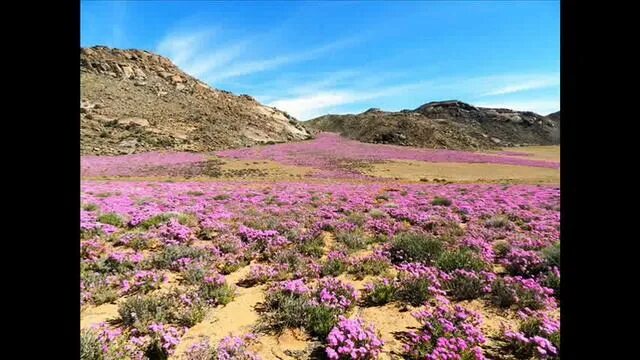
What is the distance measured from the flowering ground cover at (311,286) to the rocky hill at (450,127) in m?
74.0

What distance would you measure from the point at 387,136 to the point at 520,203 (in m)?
69.5

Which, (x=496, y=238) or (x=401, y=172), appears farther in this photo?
(x=401, y=172)

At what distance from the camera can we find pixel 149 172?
29.9 meters

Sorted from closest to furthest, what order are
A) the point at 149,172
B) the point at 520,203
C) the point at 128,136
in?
the point at 520,203, the point at 149,172, the point at 128,136

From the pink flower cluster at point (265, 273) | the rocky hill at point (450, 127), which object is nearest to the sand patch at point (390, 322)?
the pink flower cluster at point (265, 273)

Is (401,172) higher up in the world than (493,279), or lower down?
higher up

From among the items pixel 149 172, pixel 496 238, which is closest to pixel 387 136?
pixel 149 172

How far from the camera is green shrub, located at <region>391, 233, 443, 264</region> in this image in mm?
7379

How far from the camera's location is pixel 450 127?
9531 cm

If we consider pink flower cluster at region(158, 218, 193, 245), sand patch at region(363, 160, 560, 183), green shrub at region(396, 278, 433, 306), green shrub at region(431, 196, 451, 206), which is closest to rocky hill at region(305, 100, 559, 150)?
sand patch at region(363, 160, 560, 183)

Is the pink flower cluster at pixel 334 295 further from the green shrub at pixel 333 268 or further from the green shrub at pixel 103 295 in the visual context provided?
the green shrub at pixel 103 295

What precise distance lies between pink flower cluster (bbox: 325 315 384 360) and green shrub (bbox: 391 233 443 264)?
333 centimetres

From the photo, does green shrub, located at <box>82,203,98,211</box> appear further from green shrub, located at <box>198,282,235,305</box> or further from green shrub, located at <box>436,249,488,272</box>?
green shrub, located at <box>436,249,488,272</box>
